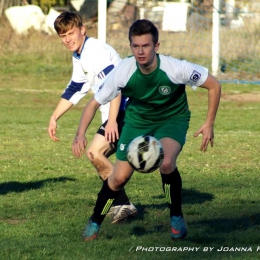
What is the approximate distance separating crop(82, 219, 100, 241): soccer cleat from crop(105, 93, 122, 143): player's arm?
2.46 feet

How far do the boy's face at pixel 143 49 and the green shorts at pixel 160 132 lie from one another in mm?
581

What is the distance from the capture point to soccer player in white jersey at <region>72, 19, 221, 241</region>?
229 inches

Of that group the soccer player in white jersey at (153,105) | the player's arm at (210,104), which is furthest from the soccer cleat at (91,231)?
the player's arm at (210,104)

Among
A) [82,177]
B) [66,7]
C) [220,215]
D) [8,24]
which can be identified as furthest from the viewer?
[66,7]

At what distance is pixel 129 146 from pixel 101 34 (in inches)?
471

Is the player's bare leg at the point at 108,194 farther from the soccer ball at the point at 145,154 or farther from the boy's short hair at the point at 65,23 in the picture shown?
the boy's short hair at the point at 65,23

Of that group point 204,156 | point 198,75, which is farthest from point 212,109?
point 204,156

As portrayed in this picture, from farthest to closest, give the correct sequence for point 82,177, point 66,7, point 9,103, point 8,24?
point 66,7 → point 8,24 → point 9,103 → point 82,177

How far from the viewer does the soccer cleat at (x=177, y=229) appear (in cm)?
596

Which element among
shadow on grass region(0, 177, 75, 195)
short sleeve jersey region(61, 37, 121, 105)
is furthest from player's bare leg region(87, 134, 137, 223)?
shadow on grass region(0, 177, 75, 195)

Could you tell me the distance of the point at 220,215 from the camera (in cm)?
702

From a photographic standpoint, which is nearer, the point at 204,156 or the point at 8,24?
the point at 204,156

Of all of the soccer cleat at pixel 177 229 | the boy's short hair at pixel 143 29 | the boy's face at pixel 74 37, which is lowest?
the soccer cleat at pixel 177 229

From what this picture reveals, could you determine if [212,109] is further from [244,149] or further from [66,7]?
[66,7]
